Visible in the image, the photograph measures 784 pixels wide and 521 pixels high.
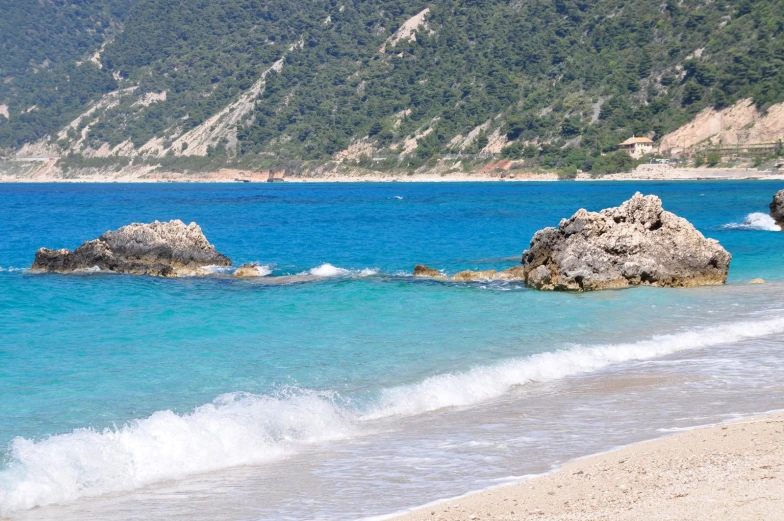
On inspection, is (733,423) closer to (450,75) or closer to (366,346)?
(366,346)

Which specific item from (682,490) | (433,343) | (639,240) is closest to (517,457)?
(682,490)

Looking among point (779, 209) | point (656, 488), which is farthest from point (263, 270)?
point (779, 209)

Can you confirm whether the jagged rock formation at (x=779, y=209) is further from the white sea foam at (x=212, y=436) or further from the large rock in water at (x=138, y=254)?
the white sea foam at (x=212, y=436)

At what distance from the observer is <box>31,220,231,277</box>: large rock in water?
100 feet

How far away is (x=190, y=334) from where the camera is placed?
1873 centimetres

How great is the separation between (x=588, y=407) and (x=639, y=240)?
1341 centimetres

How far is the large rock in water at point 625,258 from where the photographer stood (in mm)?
25016

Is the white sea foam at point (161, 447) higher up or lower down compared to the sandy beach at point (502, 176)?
higher up

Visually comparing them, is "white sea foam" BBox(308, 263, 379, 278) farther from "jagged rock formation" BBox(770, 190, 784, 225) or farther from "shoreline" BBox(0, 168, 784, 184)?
"shoreline" BBox(0, 168, 784, 184)

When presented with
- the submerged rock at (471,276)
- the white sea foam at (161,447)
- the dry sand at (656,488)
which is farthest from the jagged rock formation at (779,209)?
the white sea foam at (161,447)

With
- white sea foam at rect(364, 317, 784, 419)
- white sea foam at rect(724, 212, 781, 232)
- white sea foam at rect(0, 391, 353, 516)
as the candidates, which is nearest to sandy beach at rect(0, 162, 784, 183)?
white sea foam at rect(724, 212, 781, 232)

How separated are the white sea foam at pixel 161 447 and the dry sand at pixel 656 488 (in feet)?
10.6

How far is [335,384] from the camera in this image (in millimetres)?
14344

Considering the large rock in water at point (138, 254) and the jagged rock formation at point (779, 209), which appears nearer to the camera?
the large rock in water at point (138, 254)
